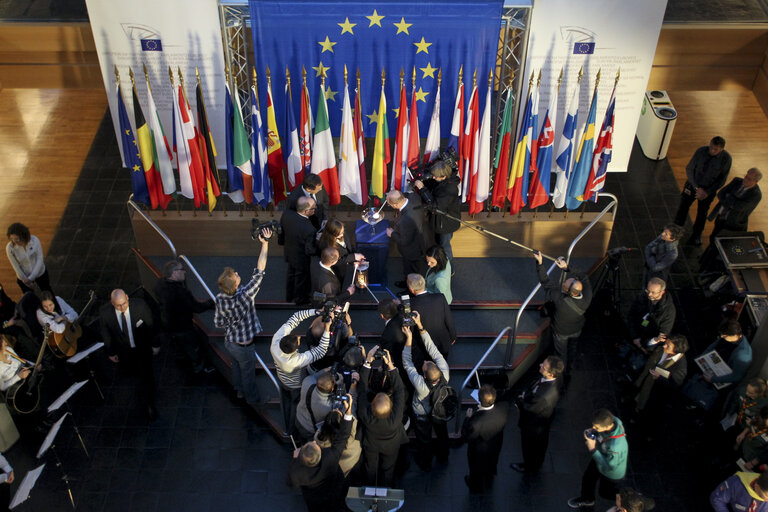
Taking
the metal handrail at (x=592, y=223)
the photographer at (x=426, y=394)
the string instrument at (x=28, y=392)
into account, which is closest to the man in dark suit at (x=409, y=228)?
the photographer at (x=426, y=394)

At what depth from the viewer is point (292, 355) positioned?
774 centimetres

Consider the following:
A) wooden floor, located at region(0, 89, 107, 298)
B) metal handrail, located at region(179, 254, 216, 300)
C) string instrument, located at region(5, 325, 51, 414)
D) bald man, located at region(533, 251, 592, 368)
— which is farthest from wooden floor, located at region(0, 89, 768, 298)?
bald man, located at region(533, 251, 592, 368)

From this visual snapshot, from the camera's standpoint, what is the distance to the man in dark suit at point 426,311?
26.8 ft

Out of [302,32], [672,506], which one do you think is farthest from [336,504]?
[302,32]

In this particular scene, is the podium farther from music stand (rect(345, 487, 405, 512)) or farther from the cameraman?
music stand (rect(345, 487, 405, 512))

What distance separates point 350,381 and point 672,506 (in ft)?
12.3

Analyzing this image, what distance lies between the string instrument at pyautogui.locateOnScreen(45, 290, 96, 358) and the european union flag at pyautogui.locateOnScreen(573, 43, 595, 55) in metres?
6.99

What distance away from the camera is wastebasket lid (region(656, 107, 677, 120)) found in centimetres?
1254

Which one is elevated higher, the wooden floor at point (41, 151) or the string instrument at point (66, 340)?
the string instrument at point (66, 340)

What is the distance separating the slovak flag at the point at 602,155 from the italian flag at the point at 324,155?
3.30m

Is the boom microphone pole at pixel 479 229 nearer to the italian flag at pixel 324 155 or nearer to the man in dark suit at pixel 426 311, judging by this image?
the man in dark suit at pixel 426 311

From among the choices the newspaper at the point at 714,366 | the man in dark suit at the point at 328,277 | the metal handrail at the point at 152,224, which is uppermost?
the man in dark suit at the point at 328,277

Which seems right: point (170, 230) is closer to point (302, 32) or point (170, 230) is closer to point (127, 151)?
point (127, 151)

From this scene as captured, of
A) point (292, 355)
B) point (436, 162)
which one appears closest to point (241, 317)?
point (292, 355)
